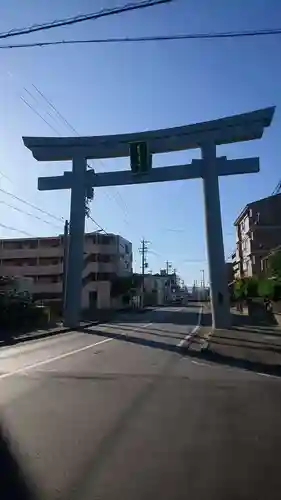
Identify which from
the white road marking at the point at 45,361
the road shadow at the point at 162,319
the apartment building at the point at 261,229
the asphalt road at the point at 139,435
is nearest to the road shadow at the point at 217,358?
the asphalt road at the point at 139,435

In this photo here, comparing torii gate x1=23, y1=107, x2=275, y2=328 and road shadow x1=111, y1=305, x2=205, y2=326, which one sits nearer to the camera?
torii gate x1=23, y1=107, x2=275, y2=328

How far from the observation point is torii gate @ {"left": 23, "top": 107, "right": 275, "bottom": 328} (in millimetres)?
Answer: 29891

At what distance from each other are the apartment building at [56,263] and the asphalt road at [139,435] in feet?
217

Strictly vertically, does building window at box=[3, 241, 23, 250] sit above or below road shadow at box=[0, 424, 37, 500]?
above

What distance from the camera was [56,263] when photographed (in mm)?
79625

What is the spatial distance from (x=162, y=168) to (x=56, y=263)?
168ft

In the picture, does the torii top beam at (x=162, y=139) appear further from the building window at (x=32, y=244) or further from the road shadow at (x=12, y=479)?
the building window at (x=32, y=244)

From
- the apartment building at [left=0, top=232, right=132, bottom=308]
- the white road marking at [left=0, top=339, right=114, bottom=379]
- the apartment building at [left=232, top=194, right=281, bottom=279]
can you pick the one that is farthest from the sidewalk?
the apartment building at [left=0, top=232, right=132, bottom=308]

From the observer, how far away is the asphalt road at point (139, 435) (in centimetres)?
451

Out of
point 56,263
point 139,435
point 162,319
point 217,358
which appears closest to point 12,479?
point 139,435

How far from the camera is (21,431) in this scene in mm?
6430

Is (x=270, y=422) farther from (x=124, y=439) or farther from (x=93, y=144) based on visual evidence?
(x=93, y=144)

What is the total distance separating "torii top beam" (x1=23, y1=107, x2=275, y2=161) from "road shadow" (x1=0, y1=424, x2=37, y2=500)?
26164 mm

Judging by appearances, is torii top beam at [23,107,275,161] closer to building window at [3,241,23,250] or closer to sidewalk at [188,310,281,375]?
sidewalk at [188,310,281,375]
